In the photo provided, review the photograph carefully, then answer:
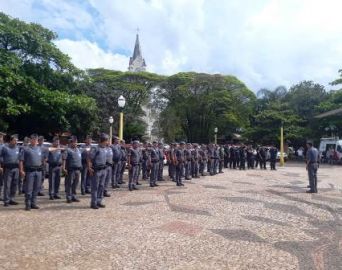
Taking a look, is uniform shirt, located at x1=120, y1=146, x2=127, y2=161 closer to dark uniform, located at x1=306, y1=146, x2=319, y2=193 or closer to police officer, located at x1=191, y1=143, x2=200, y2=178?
police officer, located at x1=191, y1=143, x2=200, y2=178

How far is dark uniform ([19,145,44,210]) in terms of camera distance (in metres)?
11.1

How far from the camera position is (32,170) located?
1127cm

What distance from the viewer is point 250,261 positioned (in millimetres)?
6996

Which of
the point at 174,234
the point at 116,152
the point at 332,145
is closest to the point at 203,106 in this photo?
the point at 332,145

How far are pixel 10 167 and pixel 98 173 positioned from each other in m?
2.38

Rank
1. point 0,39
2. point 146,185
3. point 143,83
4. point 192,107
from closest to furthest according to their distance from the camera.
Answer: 1. point 146,185
2. point 0,39
3. point 192,107
4. point 143,83

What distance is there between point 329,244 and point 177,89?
1865 inches

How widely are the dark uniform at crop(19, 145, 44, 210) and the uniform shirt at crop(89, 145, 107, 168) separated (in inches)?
53.1

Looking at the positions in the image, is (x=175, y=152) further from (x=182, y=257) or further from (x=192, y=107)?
(x=192, y=107)

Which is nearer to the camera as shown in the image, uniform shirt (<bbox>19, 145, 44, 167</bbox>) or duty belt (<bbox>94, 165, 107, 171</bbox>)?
uniform shirt (<bbox>19, 145, 44, 167</bbox>)

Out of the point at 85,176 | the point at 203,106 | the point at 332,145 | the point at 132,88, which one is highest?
the point at 132,88

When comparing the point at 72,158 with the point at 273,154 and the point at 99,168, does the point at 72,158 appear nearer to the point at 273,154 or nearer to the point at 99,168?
the point at 99,168

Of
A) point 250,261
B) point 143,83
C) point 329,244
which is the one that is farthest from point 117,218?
point 143,83

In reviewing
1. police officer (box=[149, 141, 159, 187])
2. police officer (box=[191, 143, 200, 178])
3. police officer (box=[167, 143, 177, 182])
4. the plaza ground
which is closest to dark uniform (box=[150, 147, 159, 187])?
police officer (box=[149, 141, 159, 187])
